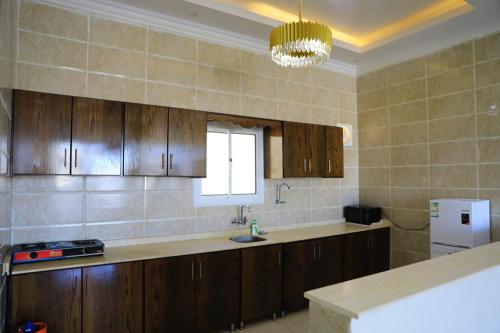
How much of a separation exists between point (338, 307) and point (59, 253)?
2178mm

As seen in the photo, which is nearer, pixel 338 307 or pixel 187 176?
pixel 338 307

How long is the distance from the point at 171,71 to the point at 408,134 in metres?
3.09

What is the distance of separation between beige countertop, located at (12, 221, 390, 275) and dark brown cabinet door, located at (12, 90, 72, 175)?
2.33 feet

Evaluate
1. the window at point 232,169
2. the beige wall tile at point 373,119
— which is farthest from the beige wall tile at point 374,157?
the window at point 232,169

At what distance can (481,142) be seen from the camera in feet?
11.1

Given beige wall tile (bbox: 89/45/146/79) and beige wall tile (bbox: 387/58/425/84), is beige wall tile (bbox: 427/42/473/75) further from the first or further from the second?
beige wall tile (bbox: 89/45/146/79)

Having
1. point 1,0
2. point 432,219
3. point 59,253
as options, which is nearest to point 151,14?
point 1,0

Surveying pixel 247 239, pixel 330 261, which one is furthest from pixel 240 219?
pixel 330 261

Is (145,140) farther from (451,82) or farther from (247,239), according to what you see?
(451,82)

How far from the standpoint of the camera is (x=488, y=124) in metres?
3.35

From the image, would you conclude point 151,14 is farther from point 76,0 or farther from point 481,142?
point 481,142

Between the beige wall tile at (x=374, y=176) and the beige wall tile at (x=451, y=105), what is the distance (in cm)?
95

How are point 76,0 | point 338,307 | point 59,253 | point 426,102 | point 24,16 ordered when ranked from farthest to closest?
point 426,102 < point 76,0 < point 24,16 < point 59,253 < point 338,307

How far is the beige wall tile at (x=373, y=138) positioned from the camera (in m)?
4.38
